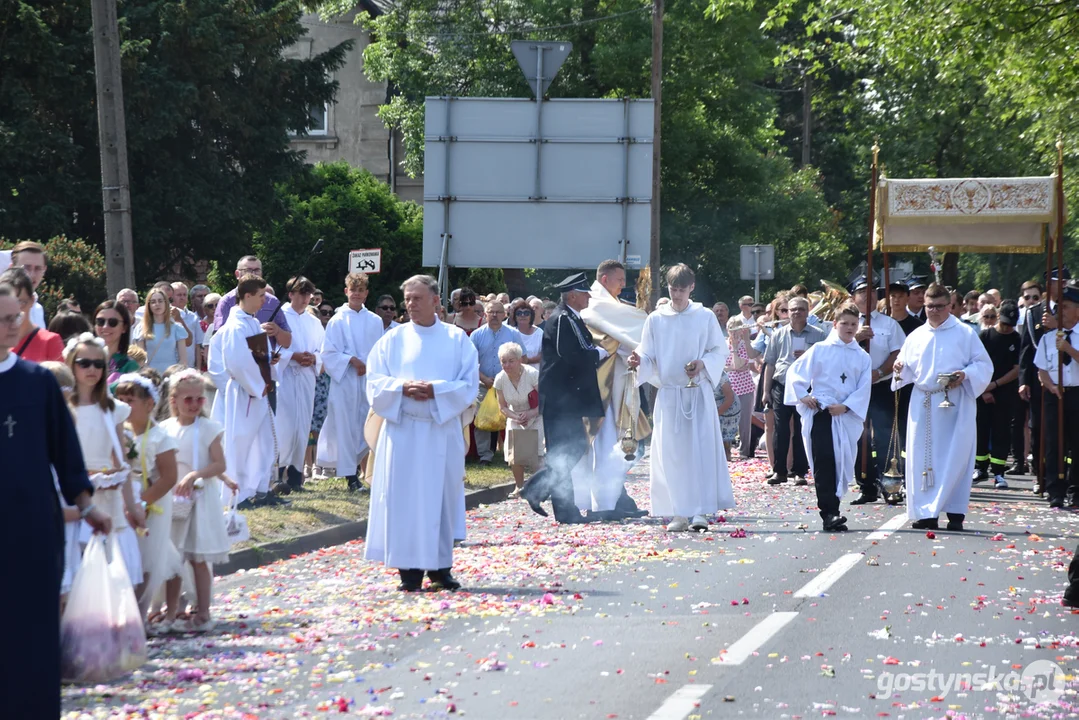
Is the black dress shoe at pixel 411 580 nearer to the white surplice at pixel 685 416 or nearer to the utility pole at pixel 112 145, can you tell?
the white surplice at pixel 685 416

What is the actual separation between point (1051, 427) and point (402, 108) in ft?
94.7

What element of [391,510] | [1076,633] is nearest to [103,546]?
[391,510]

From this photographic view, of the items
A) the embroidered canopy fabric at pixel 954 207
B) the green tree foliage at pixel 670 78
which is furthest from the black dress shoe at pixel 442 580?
the green tree foliage at pixel 670 78

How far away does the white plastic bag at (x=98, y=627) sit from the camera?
689 centimetres

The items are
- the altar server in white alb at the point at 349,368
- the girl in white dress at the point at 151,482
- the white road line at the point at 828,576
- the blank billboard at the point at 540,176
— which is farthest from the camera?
the blank billboard at the point at 540,176

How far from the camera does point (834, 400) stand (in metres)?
13.9

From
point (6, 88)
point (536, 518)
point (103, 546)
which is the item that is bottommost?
point (536, 518)

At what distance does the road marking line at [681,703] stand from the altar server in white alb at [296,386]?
849 cm

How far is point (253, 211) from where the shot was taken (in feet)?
106

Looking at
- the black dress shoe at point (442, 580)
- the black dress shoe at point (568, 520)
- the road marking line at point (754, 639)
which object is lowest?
the black dress shoe at point (568, 520)

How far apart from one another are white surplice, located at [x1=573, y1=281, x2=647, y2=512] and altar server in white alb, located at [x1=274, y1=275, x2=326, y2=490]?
2.73 meters

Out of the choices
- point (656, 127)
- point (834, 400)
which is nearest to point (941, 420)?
point (834, 400)

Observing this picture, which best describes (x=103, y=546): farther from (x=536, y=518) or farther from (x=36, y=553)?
(x=536, y=518)

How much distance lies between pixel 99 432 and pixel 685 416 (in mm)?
6543
